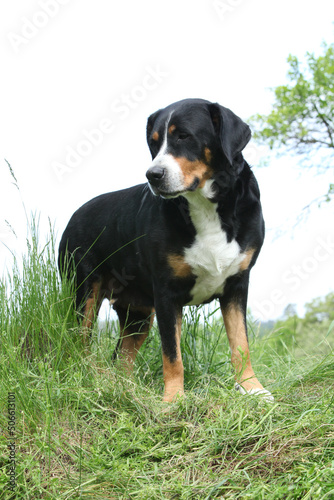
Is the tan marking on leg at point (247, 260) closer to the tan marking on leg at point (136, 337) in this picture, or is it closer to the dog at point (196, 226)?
the dog at point (196, 226)

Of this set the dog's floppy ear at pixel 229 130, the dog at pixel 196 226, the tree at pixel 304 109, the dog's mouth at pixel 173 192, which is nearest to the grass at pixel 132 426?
the dog at pixel 196 226

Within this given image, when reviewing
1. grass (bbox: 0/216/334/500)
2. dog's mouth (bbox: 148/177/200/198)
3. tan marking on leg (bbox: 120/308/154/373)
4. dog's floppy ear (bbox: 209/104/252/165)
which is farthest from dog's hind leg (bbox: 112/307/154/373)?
dog's floppy ear (bbox: 209/104/252/165)

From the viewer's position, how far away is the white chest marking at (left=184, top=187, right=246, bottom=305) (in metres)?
3.57

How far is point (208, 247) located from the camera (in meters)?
3.58

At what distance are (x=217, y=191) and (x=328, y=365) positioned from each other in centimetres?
152

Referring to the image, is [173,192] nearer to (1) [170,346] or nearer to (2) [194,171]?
(2) [194,171]

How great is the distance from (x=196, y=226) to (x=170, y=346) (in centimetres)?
81

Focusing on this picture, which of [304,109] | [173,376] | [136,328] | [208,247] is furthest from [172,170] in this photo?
→ [304,109]

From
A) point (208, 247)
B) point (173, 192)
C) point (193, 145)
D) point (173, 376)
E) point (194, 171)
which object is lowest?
point (173, 376)

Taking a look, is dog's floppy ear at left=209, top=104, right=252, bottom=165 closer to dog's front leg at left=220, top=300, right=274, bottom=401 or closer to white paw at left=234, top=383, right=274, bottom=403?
dog's front leg at left=220, top=300, right=274, bottom=401

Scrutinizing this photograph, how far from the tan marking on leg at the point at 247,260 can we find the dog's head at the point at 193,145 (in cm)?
56

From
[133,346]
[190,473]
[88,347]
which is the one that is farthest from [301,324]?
[190,473]

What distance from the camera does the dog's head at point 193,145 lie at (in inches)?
130

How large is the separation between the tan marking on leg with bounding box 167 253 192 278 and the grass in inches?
29.9
